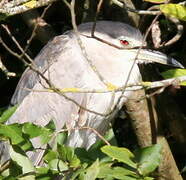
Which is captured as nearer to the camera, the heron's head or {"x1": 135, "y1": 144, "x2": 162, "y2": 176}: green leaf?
{"x1": 135, "y1": 144, "x2": 162, "y2": 176}: green leaf

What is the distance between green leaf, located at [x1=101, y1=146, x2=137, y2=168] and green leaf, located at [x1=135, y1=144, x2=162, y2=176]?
2.2 inches

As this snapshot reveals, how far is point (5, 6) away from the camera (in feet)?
8.36

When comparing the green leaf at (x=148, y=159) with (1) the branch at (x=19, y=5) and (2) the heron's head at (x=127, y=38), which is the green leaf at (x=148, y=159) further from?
(2) the heron's head at (x=127, y=38)

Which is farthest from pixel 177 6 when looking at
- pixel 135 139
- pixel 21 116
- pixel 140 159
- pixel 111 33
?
pixel 135 139

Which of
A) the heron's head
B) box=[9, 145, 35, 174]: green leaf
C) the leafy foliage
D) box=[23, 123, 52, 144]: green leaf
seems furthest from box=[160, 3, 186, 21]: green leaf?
the heron's head

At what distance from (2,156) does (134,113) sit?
85cm

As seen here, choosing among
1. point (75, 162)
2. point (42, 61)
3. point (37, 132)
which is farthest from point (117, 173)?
point (42, 61)

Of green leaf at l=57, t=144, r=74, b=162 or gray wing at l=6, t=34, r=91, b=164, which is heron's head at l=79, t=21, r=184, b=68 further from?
green leaf at l=57, t=144, r=74, b=162

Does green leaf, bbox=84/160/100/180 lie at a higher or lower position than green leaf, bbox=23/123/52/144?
lower

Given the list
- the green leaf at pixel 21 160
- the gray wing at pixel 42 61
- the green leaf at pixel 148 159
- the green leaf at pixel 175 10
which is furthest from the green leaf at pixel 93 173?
the gray wing at pixel 42 61

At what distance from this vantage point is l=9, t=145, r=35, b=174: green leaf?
7.29 feet

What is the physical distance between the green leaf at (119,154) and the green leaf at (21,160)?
318 mm

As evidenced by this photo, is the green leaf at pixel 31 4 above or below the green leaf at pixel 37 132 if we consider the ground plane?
above

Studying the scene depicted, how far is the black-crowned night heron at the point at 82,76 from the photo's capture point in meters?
3.31
